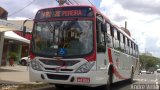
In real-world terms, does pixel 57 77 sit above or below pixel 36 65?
below

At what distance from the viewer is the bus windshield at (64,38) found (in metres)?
14.1

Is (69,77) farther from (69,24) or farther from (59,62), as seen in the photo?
(69,24)

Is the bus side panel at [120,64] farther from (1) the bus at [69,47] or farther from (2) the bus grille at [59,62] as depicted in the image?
(2) the bus grille at [59,62]

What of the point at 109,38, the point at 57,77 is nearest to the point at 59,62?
the point at 57,77

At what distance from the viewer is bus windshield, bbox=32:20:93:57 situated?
1413cm

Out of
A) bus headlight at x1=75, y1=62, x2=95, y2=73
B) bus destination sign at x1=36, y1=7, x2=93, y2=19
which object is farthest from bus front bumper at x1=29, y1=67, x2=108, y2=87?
bus destination sign at x1=36, y1=7, x2=93, y2=19

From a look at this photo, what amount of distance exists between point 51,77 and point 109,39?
3771mm

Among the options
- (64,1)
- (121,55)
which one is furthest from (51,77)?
(64,1)

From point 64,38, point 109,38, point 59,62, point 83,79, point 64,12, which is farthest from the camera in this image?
point 109,38

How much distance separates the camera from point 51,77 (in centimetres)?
1425

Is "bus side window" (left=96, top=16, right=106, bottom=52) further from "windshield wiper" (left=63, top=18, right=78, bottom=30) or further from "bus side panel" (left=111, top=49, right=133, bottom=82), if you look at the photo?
"bus side panel" (left=111, top=49, right=133, bottom=82)

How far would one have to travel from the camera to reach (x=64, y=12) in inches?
587

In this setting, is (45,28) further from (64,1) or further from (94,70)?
(64,1)

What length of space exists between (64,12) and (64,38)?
116cm
